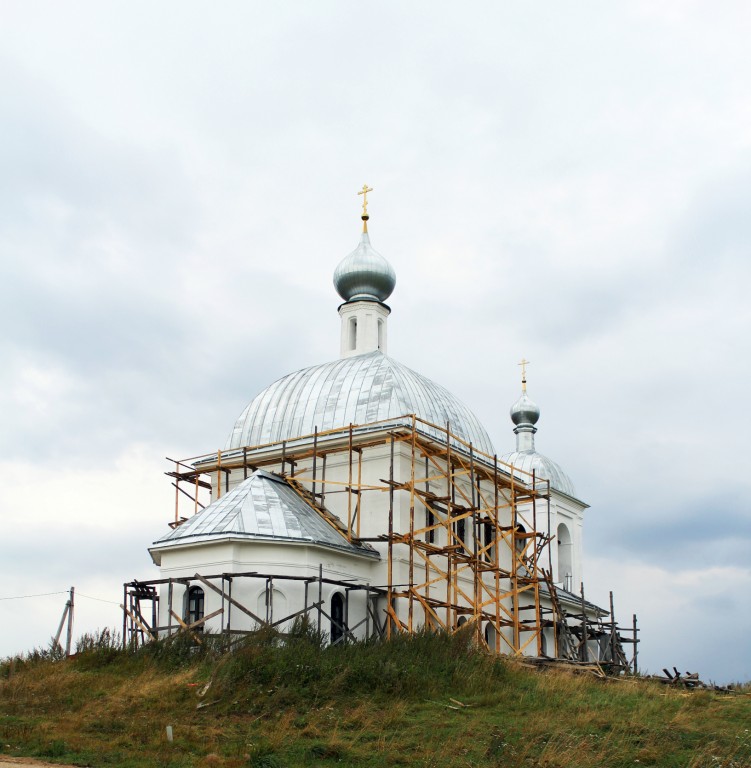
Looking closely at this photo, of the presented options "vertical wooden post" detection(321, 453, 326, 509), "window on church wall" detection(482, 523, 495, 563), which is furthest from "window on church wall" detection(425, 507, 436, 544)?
"vertical wooden post" detection(321, 453, 326, 509)

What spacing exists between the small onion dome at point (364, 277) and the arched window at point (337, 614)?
10713mm

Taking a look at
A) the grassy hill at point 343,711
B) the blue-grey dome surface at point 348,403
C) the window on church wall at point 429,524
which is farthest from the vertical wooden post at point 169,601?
the window on church wall at point 429,524

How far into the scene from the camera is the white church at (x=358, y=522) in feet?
70.8

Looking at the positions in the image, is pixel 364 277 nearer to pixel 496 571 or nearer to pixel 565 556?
pixel 496 571

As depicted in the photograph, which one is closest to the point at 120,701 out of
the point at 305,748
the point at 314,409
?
the point at 305,748

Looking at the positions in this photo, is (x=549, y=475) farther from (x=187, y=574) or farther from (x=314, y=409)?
(x=187, y=574)

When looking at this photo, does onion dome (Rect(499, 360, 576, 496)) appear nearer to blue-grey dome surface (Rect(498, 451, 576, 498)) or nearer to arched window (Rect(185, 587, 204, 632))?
blue-grey dome surface (Rect(498, 451, 576, 498))

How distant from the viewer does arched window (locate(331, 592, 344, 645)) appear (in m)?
22.1

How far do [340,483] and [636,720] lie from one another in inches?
408

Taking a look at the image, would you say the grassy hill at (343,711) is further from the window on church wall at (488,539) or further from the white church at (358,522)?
the window on church wall at (488,539)

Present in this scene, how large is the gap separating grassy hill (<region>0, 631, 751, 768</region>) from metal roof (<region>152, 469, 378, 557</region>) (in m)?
3.10

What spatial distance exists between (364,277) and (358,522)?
901cm

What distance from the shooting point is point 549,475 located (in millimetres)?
37312

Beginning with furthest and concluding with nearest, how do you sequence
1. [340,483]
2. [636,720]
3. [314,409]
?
1. [314,409]
2. [340,483]
3. [636,720]
